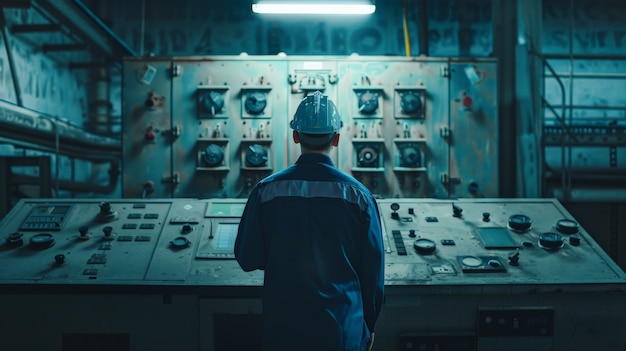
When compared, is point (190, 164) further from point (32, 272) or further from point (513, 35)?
point (513, 35)

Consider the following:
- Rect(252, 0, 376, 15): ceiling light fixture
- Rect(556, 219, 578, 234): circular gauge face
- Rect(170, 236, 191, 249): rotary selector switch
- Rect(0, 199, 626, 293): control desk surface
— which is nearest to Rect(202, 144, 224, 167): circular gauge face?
Rect(0, 199, 626, 293): control desk surface

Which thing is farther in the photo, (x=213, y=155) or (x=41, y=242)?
(x=213, y=155)

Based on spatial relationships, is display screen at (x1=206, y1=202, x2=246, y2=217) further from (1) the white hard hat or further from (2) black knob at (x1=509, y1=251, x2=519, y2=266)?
(2) black knob at (x1=509, y1=251, x2=519, y2=266)

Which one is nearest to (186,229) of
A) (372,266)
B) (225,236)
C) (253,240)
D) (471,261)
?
(225,236)

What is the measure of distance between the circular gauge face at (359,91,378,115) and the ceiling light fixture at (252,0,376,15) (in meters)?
0.64

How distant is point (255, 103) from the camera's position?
3650 millimetres

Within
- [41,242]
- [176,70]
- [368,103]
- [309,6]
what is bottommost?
[41,242]

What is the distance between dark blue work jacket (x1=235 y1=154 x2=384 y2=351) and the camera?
1.71 meters

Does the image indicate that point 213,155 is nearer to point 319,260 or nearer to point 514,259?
point 319,260

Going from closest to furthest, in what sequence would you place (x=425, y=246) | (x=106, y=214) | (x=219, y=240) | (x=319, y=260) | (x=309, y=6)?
(x=319, y=260), (x=425, y=246), (x=219, y=240), (x=106, y=214), (x=309, y=6)

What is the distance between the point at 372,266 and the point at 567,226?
1678 millimetres

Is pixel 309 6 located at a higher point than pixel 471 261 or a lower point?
higher

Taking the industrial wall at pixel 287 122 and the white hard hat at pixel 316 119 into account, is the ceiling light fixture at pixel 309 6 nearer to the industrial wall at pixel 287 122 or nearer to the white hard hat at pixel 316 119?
the industrial wall at pixel 287 122

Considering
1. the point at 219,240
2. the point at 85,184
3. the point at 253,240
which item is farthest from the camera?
the point at 85,184
